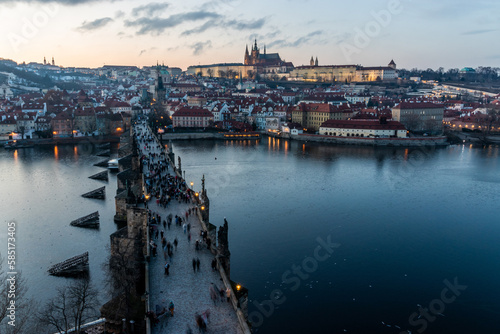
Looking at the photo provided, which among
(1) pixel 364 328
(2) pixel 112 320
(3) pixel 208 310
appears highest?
(3) pixel 208 310

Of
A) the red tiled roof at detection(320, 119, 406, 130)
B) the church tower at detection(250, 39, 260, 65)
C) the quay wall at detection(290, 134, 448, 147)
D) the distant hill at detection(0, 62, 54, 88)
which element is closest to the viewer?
the quay wall at detection(290, 134, 448, 147)

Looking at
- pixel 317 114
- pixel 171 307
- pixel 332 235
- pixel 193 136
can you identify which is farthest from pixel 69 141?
pixel 171 307

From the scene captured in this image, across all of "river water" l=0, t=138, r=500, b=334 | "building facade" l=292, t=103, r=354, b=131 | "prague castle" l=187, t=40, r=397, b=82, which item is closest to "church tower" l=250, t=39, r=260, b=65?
"prague castle" l=187, t=40, r=397, b=82

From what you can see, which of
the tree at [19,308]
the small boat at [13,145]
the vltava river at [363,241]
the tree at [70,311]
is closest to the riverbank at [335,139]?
the vltava river at [363,241]

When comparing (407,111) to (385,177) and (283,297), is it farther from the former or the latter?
(283,297)

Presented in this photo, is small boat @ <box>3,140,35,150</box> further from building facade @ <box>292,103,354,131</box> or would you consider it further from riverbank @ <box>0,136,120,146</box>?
building facade @ <box>292,103,354,131</box>

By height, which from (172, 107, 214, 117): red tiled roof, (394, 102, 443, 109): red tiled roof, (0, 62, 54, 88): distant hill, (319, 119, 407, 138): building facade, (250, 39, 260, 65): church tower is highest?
(250, 39, 260, 65): church tower

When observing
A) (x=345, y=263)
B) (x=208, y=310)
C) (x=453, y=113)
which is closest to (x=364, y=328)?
(x=345, y=263)

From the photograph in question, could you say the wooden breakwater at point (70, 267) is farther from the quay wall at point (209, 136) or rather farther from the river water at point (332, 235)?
the quay wall at point (209, 136)
